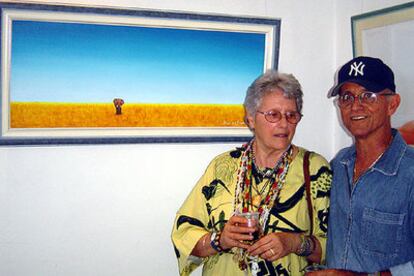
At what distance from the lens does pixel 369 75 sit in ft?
4.48

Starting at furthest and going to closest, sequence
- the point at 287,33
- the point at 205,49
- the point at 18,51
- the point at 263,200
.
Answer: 1. the point at 287,33
2. the point at 205,49
3. the point at 18,51
4. the point at 263,200

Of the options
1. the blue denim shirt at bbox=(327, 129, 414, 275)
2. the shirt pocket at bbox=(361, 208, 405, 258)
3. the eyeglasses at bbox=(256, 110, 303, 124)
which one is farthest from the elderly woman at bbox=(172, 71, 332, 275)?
the shirt pocket at bbox=(361, 208, 405, 258)

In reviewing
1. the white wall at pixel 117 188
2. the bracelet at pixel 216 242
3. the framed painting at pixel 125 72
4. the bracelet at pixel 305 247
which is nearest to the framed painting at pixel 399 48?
the white wall at pixel 117 188

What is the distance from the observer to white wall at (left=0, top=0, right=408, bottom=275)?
5.82ft

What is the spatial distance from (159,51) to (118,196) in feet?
2.10

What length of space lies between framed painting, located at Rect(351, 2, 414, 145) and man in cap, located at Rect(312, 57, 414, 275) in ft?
1.04

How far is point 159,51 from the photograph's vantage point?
1.86 meters

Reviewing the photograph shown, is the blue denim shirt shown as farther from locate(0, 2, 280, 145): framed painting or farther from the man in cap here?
locate(0, 2, 280, 145): framed painting

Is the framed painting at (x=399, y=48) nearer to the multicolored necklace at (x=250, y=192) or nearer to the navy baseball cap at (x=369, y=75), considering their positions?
the navy baseball cap at (x=369, y=75)

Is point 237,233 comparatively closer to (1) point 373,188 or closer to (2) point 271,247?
(2) point 271,247

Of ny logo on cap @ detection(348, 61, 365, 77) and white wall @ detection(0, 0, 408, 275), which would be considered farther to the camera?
white wall @ detection(0, 0, 408, 275)

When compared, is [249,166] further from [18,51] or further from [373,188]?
[18,51]

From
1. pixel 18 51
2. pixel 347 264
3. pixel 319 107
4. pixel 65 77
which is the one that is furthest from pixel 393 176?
pixel 18 51

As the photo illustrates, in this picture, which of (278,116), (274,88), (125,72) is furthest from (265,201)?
(125,72)
